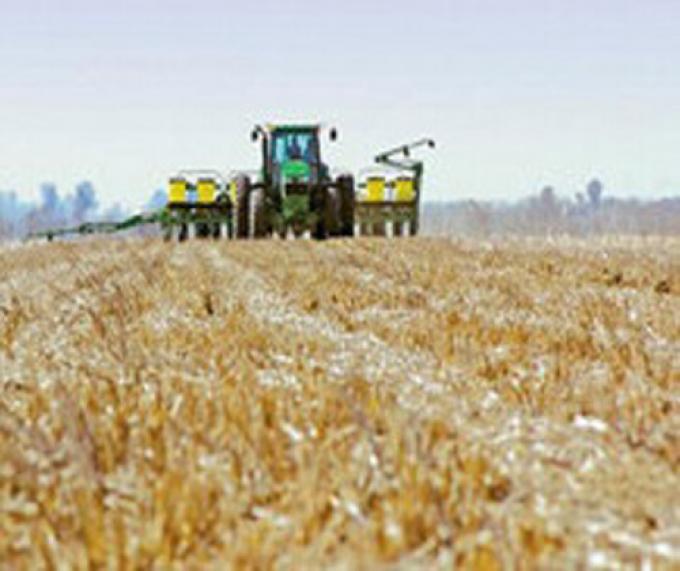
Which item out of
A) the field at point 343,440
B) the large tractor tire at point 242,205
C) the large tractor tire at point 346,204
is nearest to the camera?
the field at point 343,440

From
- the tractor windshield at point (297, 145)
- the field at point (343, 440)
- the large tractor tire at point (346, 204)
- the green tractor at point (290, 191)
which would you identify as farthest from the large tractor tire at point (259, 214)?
the field at point (343, 440)

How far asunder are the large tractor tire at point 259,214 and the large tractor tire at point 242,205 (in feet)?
1.11

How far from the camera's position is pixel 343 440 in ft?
9.59

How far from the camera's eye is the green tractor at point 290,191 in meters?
23.0

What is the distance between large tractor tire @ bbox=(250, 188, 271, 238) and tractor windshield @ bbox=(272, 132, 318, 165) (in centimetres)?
86

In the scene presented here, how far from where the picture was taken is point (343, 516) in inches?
89.7

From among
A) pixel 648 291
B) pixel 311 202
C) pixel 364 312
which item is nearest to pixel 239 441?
pixel 364 312

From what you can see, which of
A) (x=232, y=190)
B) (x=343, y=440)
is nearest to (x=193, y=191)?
(x=232, y=190)

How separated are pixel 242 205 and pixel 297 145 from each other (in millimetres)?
1726

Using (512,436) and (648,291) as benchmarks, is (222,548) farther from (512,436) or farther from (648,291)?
(648,291)

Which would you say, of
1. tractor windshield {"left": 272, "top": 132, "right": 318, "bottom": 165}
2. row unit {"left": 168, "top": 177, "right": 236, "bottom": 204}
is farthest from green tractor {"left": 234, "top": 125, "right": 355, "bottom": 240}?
row unit {"left": 168, "top": 177, "right": 236, "bottom": 204}

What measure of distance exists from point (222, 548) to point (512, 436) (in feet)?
3.64

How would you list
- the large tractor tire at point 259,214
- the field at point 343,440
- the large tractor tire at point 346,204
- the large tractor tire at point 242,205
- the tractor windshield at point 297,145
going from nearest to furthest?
the field at point 343,440 → the large tractor tire at point 259,214 → the tractor windshield at point 297,145 → the large tractor tire at point 242,205 → the large tractor tire at point 346,204

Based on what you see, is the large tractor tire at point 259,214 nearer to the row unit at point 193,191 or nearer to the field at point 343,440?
the row unit at point 193,191
